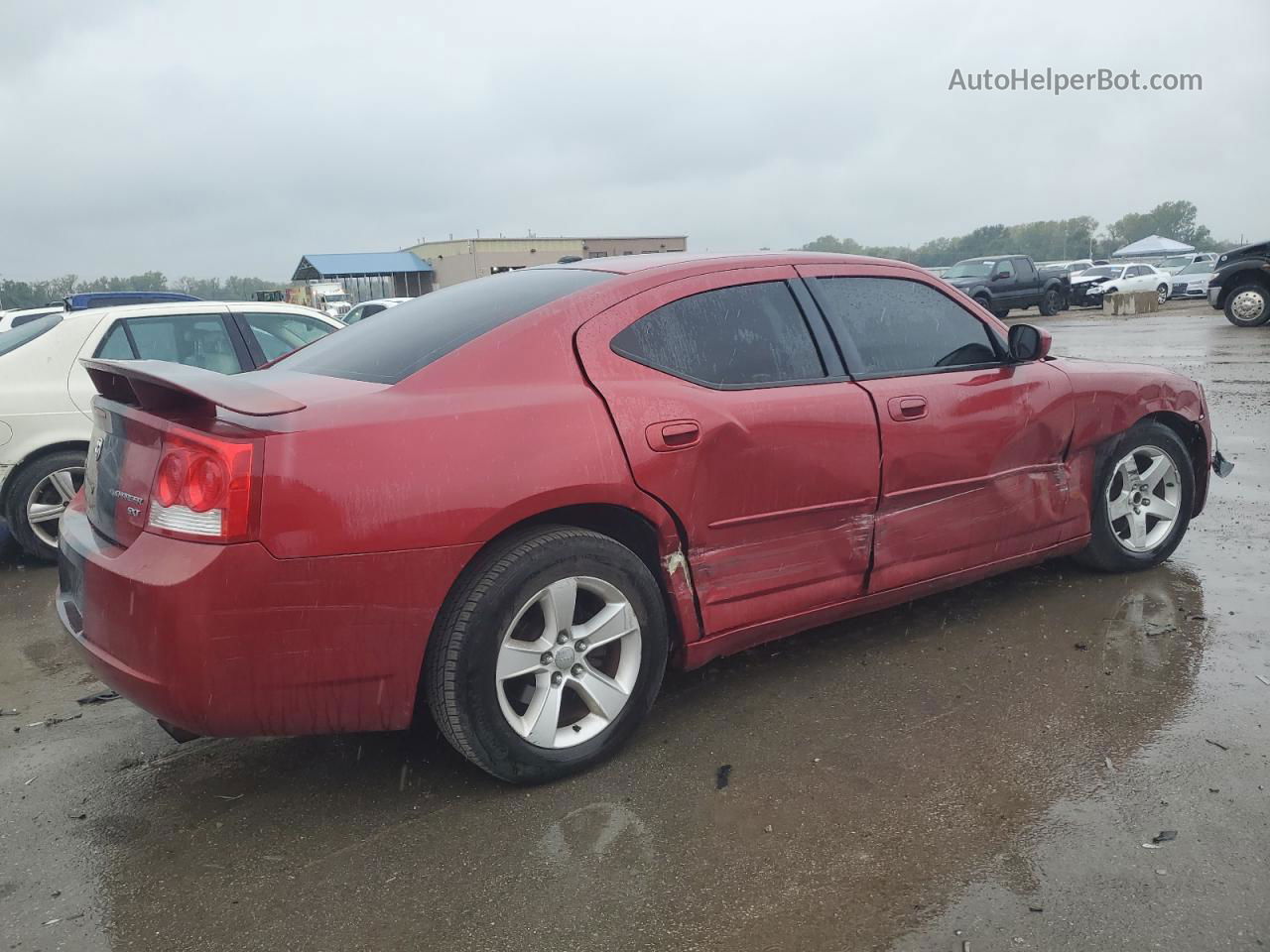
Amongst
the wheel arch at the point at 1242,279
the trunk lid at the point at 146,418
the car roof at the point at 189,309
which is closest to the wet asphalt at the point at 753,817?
the trunk lid at the point at 146,418

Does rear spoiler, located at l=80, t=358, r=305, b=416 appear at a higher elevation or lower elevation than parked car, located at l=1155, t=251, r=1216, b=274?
lower

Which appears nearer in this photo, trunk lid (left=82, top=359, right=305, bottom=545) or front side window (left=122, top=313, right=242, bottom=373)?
trunk lid (left=82, top=359, right=305, bottom=545)

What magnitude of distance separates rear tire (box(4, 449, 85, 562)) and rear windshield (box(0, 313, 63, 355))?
702 mm

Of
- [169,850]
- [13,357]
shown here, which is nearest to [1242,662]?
[169,850]

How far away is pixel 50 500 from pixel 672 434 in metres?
4.47

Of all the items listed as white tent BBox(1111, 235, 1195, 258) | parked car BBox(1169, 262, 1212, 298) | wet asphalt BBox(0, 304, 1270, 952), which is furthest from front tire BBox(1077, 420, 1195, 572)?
white tent BBox(1111, 235, 1195, 258)

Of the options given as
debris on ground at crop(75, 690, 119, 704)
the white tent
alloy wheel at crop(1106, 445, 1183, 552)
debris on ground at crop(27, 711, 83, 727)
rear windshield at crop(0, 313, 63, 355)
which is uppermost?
the white tent

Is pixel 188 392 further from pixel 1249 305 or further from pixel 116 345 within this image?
pixel 1249 305

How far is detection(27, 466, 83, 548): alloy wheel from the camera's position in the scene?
570cm

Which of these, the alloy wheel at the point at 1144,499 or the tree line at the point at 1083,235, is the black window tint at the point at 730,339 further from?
the tree line at the point at 1083,235

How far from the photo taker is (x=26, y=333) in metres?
5.98

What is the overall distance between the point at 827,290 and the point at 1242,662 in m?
2.05

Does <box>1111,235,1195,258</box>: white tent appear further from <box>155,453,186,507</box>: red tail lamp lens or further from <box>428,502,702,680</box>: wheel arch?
<box>155,453,186,507</box>: red tail lamp lens

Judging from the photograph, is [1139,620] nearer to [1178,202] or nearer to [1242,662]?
[1242,662]
